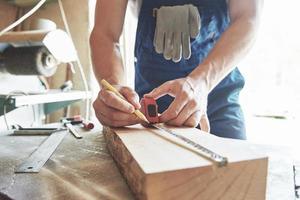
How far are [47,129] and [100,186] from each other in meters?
0.53

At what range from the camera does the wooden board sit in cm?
35

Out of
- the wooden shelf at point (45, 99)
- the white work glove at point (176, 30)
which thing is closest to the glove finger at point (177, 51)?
the white work glove at point (176, 30)

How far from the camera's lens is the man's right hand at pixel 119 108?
0.61 m

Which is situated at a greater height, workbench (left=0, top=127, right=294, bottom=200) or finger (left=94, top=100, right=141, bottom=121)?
finger (left=94, top=100, right=141, bottom=121)

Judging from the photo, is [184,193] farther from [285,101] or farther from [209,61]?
[285,101]

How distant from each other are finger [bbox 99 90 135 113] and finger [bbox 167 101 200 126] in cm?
9

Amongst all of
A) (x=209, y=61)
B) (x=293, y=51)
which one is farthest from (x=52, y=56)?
(x=293, y=51)

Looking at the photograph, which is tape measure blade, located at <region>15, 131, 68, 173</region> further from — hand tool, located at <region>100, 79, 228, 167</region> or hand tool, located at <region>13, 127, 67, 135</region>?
hand tool, located at <region>100, 79, 228, 167</region>

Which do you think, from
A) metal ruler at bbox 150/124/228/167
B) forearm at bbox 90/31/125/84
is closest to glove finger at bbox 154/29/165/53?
forearm at bbox 90/31/125/84

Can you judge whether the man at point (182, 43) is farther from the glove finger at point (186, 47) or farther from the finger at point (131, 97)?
the finger at point (131, 97)

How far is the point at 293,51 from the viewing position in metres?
1.96

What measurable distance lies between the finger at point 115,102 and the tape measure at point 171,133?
0.04 m

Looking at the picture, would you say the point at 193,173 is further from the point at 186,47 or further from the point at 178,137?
the point at 186,47

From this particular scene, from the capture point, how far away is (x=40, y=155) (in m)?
0.64
